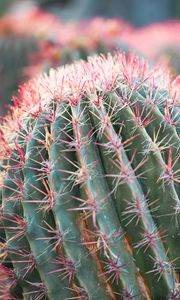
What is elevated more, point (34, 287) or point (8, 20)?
point (8, 20)

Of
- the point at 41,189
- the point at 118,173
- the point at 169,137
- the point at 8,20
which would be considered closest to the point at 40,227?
the point at 41,189

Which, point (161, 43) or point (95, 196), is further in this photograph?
point (161, 43)

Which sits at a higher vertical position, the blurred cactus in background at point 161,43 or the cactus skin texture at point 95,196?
the blurred cactus in background at point 161,43

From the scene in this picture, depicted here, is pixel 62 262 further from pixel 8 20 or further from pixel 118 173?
pixel 8 20

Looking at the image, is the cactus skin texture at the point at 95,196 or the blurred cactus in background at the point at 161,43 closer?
the cactus skin texture at the point at 95,196

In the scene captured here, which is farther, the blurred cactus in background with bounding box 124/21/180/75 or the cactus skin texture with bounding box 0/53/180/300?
the blurred cactus in background with bounding box 124/21/180/75

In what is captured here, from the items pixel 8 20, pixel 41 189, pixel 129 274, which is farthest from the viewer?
pixel 8 20

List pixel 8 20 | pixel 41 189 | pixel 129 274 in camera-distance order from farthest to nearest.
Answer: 1. pixel 8 20
2. pixel 41 189
3. pixel 129 274

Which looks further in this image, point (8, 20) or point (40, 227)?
point (8, 20)
